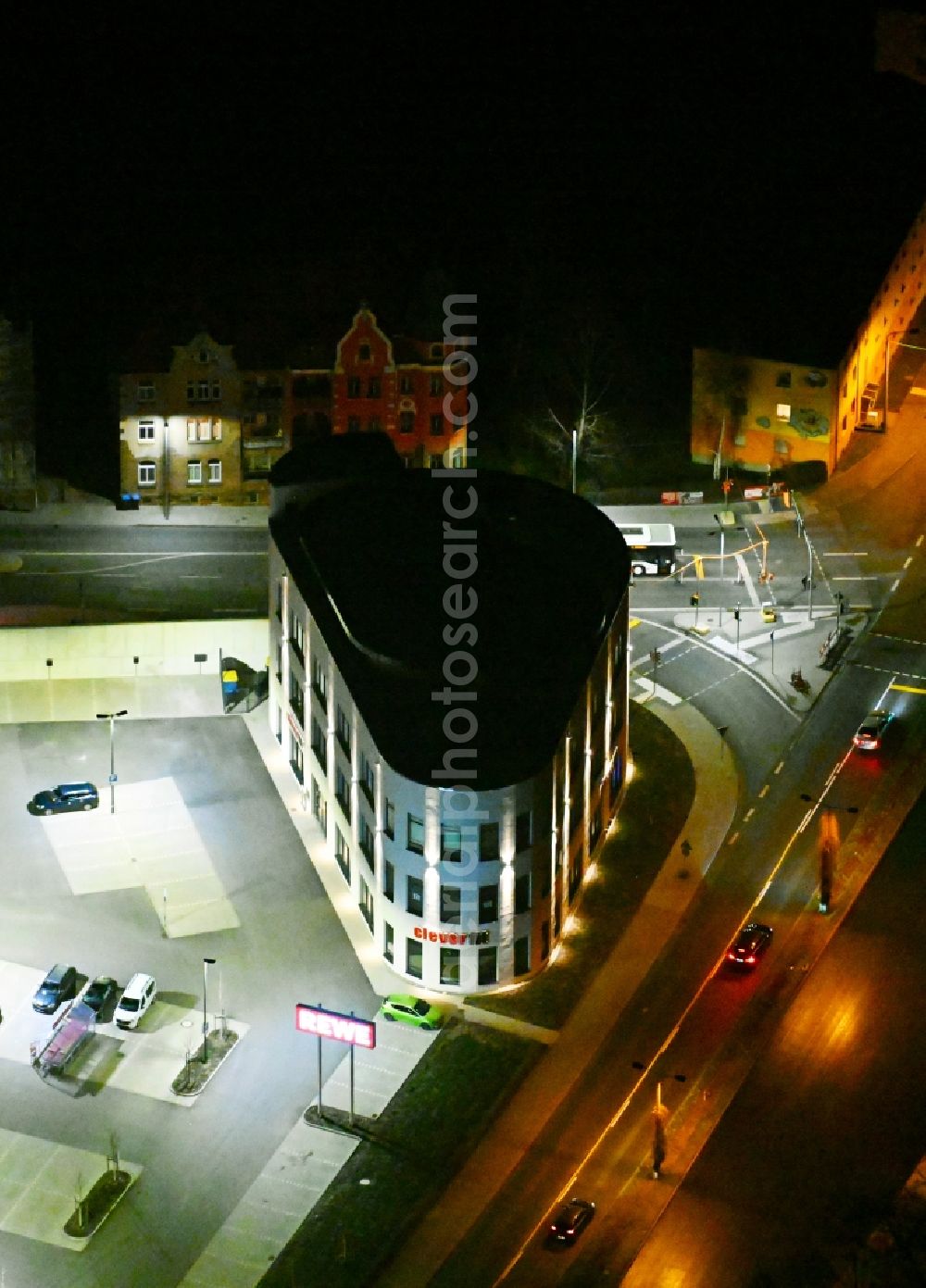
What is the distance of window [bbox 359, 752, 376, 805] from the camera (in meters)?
125

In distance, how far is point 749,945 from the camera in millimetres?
124688

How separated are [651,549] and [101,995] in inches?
2378

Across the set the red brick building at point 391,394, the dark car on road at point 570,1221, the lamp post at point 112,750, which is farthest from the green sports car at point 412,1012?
the red brick building at point 391,394

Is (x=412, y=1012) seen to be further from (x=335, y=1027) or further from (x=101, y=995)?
(x=101, y=995)

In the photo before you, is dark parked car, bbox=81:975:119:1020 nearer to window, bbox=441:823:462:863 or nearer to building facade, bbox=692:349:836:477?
window, bbox=441:823:462:863

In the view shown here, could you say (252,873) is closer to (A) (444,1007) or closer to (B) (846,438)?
(A) (444,1007)

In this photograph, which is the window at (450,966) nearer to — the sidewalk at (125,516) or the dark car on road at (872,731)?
the dark car on road at (872,731)

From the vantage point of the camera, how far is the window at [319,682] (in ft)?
440

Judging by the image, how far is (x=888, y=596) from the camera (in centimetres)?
16350

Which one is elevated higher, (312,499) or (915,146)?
(915,146)

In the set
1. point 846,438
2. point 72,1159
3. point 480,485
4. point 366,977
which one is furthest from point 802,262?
point 72,1159

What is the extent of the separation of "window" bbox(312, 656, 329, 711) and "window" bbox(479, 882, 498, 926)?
59.0ft

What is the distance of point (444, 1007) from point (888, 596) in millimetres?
56460

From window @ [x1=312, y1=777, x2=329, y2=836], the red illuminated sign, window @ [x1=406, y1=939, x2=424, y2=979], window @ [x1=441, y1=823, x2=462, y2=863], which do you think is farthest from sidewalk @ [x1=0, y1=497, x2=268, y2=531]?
the red illuminated sign
